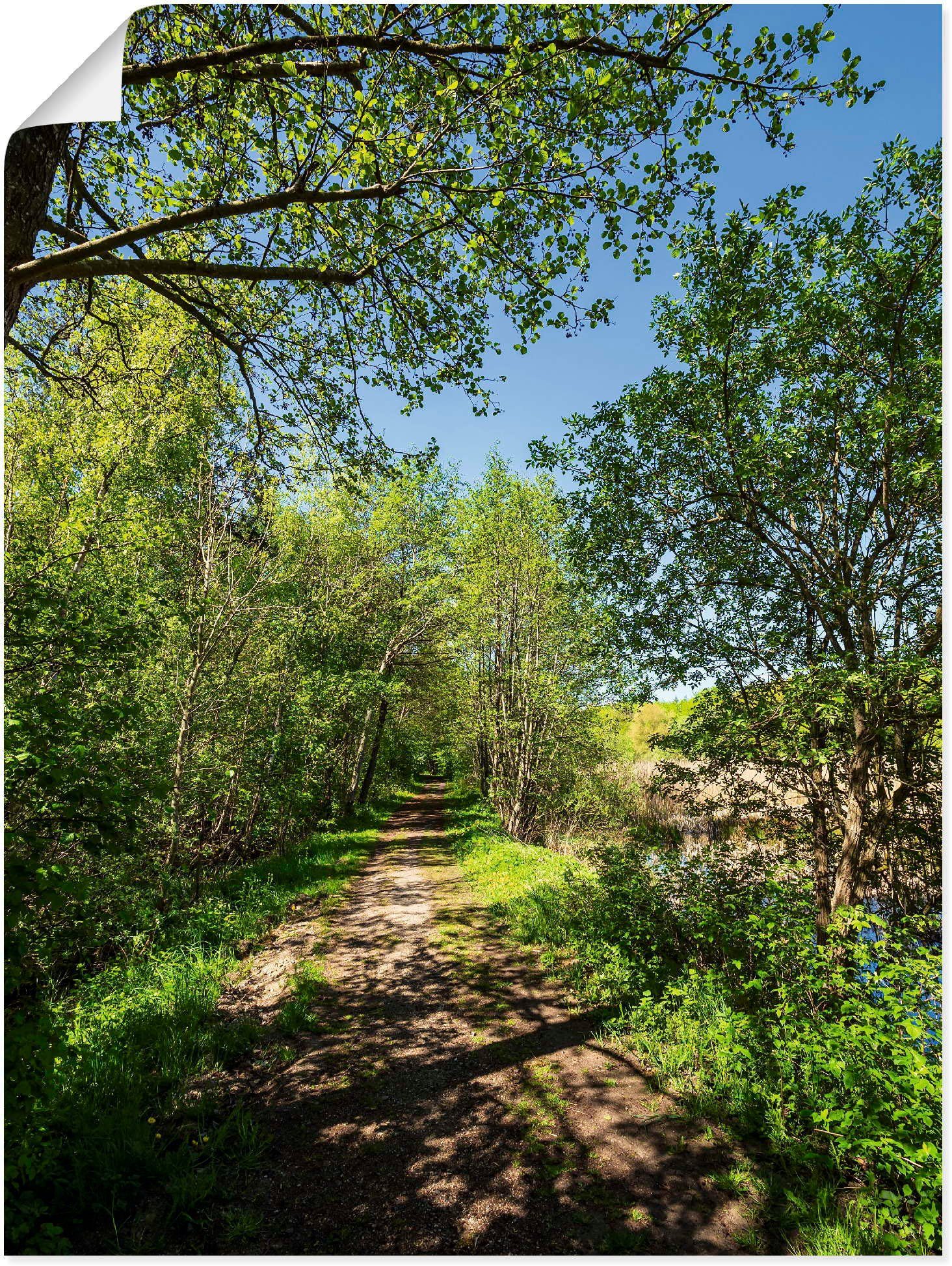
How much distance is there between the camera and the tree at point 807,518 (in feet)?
13.9

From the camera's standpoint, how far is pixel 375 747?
18.3 meters

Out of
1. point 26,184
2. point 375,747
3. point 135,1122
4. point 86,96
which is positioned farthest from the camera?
point 375,747

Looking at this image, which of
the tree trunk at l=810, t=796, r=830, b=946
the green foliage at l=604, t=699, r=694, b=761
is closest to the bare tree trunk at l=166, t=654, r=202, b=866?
the green foliage at l=604, t=699, r=694, b=761

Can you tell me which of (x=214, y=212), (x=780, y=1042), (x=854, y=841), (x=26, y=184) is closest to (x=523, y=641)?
(x=854, y=841)

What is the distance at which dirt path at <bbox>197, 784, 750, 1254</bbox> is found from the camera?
2.67 m

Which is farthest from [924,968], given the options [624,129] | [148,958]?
[148,958]

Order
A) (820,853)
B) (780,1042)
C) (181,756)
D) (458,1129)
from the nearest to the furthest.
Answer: (458,1129), (780,1042), (820,853), (181,756)

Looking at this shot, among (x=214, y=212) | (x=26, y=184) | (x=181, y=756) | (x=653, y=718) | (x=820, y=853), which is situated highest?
(x=214, y=212)

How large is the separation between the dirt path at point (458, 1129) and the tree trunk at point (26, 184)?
5356 millimetres

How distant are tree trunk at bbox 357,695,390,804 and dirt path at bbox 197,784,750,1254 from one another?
12.1m

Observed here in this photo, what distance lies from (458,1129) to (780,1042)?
8.06 feet

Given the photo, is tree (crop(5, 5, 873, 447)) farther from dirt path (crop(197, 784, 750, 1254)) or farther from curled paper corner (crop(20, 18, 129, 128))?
dirt path (crop(197, 784, 750, 1254))

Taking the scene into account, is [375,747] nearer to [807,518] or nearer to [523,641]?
[523,641]

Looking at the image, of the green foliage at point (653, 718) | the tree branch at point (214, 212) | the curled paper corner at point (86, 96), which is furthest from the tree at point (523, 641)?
the curled paper corner at point (86, 96)
